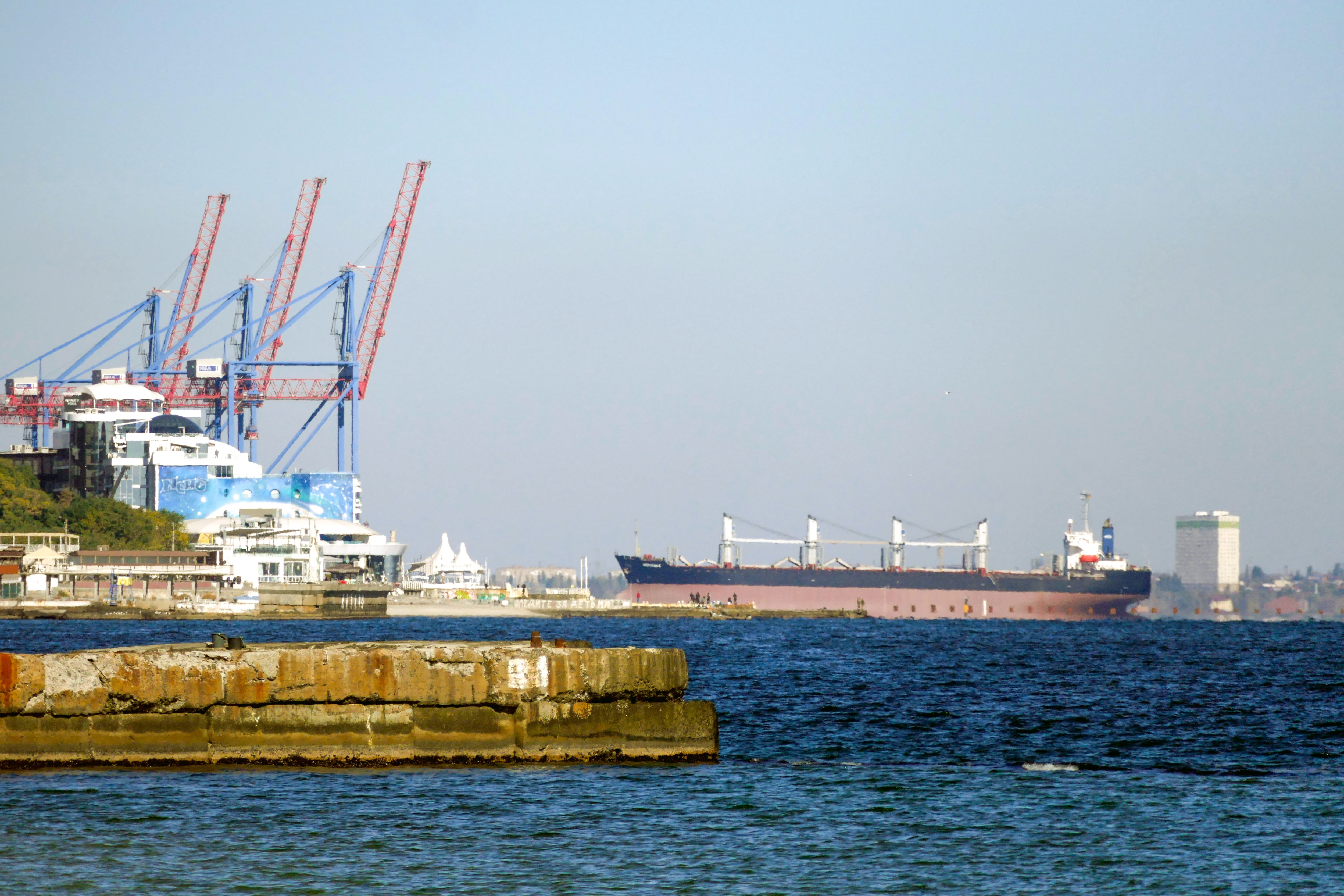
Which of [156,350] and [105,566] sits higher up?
[156,350]

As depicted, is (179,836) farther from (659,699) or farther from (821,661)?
(821,661)

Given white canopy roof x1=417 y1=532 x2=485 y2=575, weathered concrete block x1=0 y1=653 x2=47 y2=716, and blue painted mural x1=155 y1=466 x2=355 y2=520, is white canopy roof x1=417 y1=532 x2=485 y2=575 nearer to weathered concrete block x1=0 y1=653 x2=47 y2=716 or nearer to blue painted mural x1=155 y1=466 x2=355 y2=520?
blue painted mural x1=155 y1=466 x2=355 y2=520

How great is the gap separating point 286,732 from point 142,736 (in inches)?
68.9

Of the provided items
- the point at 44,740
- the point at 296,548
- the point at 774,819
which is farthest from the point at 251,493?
the point at 774,819

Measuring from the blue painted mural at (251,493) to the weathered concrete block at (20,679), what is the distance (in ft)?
422

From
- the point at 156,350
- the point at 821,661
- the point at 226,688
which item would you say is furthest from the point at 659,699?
the point at 156,350

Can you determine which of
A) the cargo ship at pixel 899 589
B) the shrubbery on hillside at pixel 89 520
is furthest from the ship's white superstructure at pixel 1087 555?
the shrubbery on hillside at pixel 89 520

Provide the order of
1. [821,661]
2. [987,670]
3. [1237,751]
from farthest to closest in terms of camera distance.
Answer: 1. [821,661]
2. [987,670]
3. [1237,751]

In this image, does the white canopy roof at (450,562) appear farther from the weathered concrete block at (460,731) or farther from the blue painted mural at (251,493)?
the weathered concrete block at (460,731)

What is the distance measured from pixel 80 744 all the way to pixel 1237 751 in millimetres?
18027

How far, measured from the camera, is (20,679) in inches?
731

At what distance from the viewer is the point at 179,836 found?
1547cm

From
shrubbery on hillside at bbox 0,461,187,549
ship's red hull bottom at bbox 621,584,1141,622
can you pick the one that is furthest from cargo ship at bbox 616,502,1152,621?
shrubbery on hillside at bbox 0,461,187,549

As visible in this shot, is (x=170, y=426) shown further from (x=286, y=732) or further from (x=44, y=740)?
(x=286, y=732)
